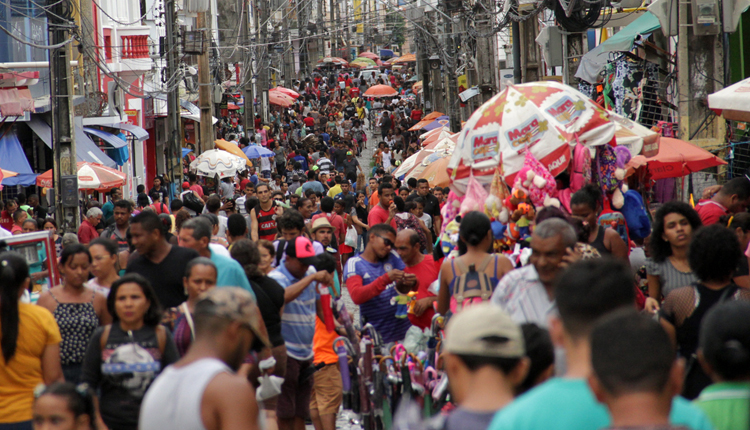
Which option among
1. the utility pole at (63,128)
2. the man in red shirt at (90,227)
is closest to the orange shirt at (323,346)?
the man in red shirt at (90,227)

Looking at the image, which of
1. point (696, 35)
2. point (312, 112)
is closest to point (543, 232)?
point (696, 35)

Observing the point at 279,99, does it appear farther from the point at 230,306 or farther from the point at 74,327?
the point at 230,306

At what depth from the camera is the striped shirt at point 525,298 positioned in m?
4.72

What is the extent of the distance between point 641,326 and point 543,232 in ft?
6.91

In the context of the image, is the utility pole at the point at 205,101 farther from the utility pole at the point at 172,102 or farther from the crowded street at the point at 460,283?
the crowded street at the point at 460,283

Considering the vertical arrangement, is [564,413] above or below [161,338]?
above

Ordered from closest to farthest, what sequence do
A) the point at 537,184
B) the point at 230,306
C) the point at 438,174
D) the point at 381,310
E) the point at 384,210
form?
the point at 230,306 → the point at 537,184 → the point at 381,310 → the point at 384,210 → the point at 438,174

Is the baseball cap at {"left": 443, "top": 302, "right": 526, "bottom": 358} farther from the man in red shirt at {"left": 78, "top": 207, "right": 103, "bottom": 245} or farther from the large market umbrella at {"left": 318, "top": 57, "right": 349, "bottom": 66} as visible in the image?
the large market umbrella at {"left": 318, "top": 57, "right": 349, "bottom": 66}

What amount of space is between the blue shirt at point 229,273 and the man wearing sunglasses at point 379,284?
4.23 ft

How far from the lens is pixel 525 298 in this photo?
4.79m

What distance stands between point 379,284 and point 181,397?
3.78 meters

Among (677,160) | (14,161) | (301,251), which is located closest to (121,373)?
(301,251)

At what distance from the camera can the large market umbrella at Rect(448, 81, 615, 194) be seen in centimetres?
736

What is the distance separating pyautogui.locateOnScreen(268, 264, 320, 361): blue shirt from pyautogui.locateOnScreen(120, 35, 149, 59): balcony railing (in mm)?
21681
